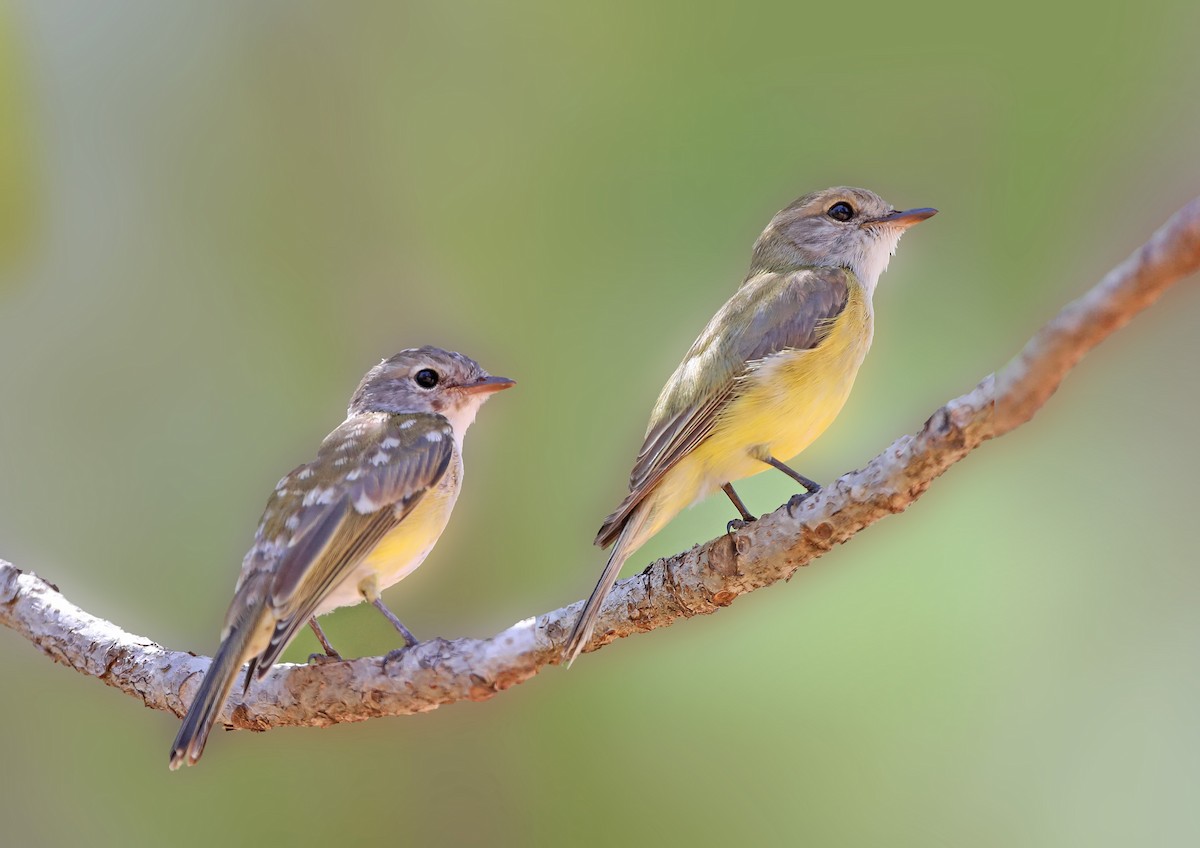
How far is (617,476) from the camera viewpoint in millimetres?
3482

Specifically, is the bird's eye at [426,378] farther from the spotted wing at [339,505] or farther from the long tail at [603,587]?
the long tail at [603,587]

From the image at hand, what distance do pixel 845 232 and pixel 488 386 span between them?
0.89 metres

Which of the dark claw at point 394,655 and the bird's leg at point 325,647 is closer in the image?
the dark claw at point 394,655

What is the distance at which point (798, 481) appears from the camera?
2.19 meters

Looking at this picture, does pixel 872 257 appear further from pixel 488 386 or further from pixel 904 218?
pixel 488 386

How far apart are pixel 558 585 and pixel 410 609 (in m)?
0.47

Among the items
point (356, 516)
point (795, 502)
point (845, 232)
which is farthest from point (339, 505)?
point (845, 232)

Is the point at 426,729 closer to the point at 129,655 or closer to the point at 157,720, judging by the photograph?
the point at 157,720


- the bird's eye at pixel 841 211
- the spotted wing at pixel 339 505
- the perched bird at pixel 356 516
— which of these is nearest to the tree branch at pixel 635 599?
the perched bird at pixel 356 516

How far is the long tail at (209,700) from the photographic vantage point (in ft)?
6.10

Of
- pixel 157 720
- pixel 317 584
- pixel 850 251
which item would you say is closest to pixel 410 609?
pixel 157 720

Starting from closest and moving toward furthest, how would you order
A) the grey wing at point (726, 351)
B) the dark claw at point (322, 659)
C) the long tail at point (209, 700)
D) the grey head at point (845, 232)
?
the long tail at point (209, 700) < the grey wing at point (726, 351) < the dark claw at point (322, 659) < the grey head at point (845, 232)

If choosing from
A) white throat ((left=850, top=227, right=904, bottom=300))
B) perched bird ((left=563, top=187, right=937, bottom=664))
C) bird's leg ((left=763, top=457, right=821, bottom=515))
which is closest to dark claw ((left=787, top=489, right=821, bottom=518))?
bird's leg ((left=763, top=457, right=821, bottom=515))

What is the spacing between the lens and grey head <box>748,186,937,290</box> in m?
2.55
